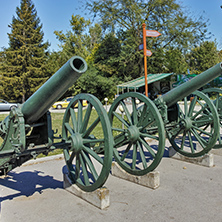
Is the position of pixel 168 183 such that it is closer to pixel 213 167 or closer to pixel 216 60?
pixel 213 167

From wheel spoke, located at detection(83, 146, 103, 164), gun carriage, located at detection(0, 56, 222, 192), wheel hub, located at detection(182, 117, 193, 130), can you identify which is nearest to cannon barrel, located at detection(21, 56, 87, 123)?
gun carriage, located at detection(0, 56, 222, 192)

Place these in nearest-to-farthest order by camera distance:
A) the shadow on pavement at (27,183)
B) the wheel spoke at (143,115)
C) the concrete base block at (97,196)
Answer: the concrete base block at (97,196), the shadow on pavement at (27,183), the wheel spoke at (143,115)

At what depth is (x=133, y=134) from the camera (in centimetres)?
503

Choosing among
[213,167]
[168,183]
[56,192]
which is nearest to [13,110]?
[56,192]

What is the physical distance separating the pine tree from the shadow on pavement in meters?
24.3

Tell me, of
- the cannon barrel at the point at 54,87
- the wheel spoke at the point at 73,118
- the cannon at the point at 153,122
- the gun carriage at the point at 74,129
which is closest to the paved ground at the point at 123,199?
the gun carriage at the point at 74,129

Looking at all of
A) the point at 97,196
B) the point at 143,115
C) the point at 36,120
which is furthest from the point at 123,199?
the point at 36,120

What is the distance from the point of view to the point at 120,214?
146 inches

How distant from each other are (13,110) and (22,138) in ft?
1.50

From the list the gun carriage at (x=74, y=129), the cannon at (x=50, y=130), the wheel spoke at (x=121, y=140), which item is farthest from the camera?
the wheel spoke at (x=121, y=140)

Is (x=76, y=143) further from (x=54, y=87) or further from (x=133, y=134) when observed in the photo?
(x=133, y=134)

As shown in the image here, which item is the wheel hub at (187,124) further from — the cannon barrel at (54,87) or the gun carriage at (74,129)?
the cannon barrel at (54,87)

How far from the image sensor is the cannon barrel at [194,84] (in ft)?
17.0

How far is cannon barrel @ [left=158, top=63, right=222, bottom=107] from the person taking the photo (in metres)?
5.17
